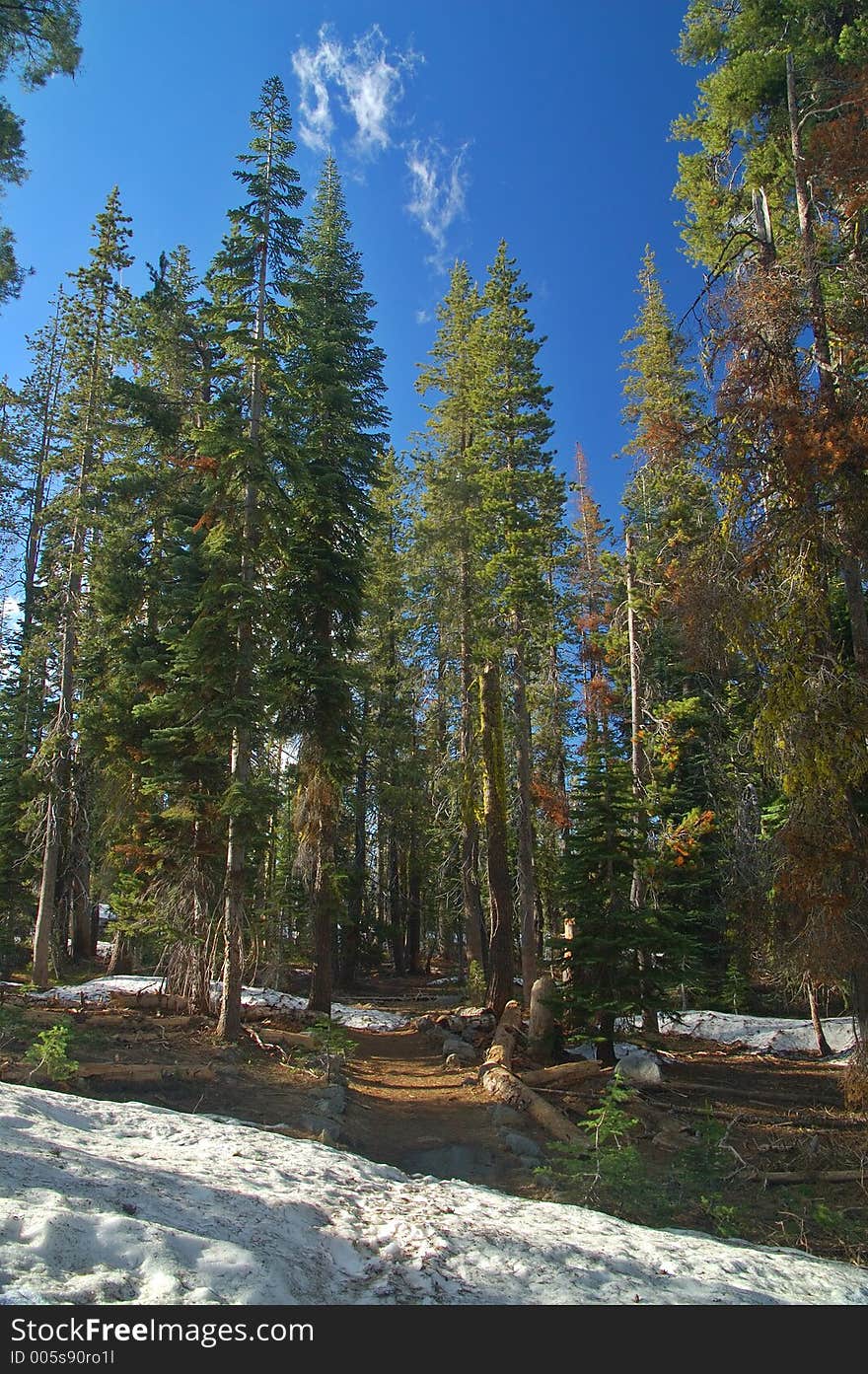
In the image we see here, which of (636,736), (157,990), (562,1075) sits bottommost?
(562,1075)

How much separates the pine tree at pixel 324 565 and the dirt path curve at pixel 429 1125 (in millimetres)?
3606

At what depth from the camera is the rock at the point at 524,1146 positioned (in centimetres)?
905

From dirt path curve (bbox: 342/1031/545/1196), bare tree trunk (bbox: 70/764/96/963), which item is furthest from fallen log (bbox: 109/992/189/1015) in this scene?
bare tree trunk (bbox: 70/764/96/963)

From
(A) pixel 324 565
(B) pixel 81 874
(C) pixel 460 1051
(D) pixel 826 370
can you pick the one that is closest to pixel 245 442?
(A) pixel 324 565

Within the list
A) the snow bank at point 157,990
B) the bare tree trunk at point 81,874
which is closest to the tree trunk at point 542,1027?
the snow bank at point 157,990

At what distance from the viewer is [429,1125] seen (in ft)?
34.4

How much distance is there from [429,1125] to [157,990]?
805 cm

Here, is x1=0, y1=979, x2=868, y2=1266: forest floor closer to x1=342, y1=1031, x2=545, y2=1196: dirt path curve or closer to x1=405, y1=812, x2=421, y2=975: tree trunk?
x1=342, y1=1031, x2=545, y2=1196: dirt path curve

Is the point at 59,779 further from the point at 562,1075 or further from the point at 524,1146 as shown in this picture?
the point at 524,1146

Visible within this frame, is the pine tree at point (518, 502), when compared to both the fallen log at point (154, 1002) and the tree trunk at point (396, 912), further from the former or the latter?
the tree trunk at point (396, 912)

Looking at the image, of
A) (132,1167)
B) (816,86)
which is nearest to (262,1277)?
(132,1167)

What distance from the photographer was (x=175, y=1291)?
3.29 m
